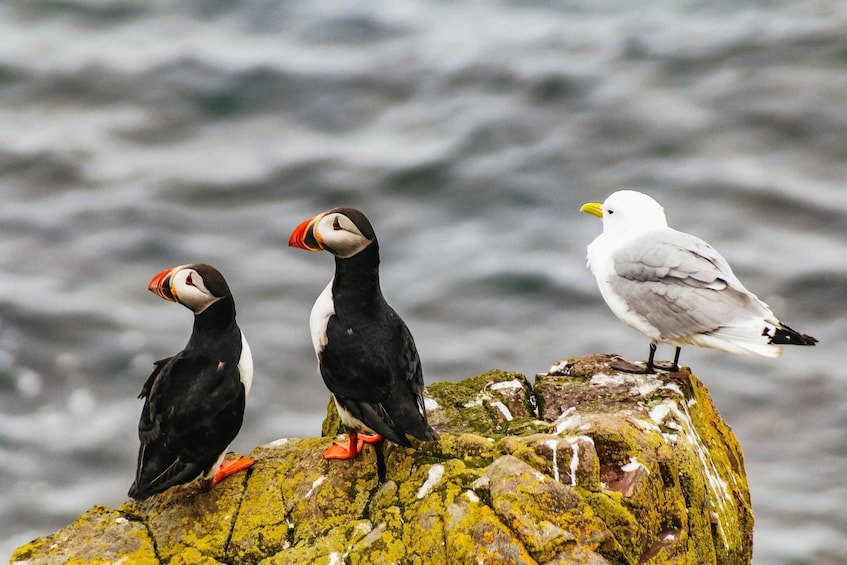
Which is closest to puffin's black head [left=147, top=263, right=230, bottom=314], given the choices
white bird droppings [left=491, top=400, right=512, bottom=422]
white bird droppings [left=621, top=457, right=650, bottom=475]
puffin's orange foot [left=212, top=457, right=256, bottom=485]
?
puffin's orange foot [left=212, top=457, right=256, bottom=485]

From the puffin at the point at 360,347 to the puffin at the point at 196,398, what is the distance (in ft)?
1.67

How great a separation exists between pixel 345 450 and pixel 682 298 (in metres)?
2.54

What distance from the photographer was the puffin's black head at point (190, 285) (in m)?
5.77

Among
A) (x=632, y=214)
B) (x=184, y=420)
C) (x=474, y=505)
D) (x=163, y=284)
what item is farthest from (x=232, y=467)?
(x=632, y=214)

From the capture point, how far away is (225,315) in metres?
5.92

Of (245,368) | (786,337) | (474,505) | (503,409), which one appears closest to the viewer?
(474,505)

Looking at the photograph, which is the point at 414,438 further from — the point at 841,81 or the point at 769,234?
the point at 841,81

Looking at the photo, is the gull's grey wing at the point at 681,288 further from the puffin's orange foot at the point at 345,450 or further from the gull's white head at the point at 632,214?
the puffin's orange foot at the point at 345,450

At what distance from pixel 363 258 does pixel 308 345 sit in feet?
19.5

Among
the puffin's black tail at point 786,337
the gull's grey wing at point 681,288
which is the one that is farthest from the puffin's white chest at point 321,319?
the puffin's black tail at point 786,337

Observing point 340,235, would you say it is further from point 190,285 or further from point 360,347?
point 190,285

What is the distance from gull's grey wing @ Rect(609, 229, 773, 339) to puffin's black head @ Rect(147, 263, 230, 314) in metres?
2.89

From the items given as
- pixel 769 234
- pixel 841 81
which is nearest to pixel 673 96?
pixel 841 81

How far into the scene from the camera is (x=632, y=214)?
7.52 metres
